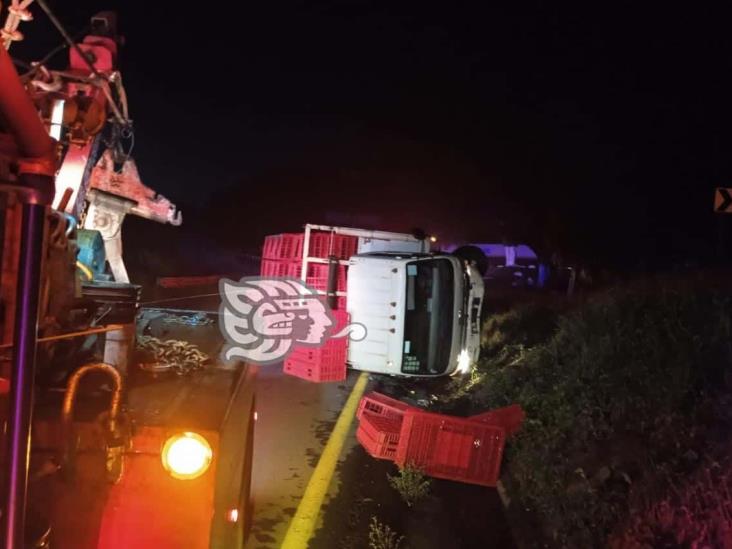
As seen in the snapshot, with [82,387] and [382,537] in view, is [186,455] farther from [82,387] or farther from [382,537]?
[382,537]

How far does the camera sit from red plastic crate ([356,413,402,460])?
6.45 m

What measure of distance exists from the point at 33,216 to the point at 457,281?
28.4ft

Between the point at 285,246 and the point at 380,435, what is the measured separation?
604 centimetres

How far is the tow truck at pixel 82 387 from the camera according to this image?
1.69m

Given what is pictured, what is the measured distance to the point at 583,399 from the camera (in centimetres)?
643

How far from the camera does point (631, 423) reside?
5.57m

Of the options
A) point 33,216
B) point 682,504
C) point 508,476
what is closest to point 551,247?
point 508,476

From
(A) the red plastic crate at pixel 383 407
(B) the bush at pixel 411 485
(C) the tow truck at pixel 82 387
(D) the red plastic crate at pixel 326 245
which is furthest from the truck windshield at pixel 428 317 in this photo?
(C) the tow truck at pixel 82 387

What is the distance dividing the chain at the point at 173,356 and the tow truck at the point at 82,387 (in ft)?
0.04

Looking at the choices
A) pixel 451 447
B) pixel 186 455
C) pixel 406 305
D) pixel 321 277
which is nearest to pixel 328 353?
pixel 406 305

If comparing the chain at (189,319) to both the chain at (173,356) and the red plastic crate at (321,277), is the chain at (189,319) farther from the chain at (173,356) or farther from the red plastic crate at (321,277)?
the red plastic crate at (321,277)

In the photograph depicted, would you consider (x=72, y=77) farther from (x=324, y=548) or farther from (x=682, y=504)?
(x=682, y=504)

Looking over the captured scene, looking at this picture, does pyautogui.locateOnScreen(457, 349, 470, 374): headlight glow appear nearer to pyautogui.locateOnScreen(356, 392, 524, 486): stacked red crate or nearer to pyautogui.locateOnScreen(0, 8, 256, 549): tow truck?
pyautogui.locateOnScreen(356, 392, 524, 486): stacked red crate

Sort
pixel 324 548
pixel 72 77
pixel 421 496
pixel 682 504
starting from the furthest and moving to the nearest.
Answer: pixel 421 496 < pixel 324 548 < pixel 682 504 < pixel 72 77
